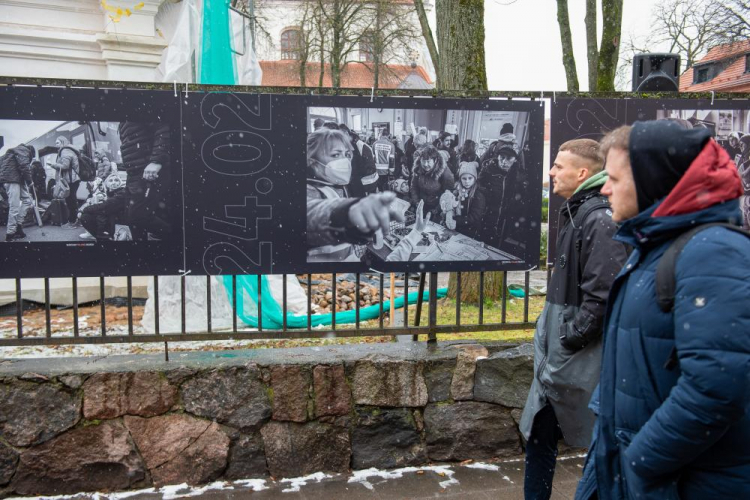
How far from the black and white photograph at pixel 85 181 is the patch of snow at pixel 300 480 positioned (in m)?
1.69

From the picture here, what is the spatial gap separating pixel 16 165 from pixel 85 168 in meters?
0.39

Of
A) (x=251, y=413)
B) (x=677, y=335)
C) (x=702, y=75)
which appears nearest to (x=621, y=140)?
(x=677, y=335)

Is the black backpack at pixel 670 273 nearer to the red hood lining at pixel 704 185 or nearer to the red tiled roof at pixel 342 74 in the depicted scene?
the red hood lining at pixel 704 185

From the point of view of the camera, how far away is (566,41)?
1252 cm

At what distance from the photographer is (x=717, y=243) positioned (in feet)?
5.57

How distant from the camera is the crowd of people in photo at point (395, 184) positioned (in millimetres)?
3998

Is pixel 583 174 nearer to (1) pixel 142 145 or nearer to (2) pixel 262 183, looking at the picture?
(2) pixel 262 183

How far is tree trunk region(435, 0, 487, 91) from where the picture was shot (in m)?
6.04

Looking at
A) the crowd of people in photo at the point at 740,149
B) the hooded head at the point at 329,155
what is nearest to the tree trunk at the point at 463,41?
the crowd of people in photo at the point at 740,149

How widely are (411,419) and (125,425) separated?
1.76 m

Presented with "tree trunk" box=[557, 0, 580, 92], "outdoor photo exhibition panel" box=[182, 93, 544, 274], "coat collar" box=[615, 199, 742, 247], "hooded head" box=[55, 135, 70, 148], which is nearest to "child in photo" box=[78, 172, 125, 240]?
"hooded head" box=[55, 135, 70, 148]

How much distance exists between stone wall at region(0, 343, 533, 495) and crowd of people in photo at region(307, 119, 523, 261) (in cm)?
76

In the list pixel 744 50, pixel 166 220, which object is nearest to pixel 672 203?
pixel 166 220

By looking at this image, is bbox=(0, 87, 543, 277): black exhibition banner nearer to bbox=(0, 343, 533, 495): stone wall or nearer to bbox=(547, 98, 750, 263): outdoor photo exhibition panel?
bbox=(547, 98, 750, 263): outdoor photo exhibition panel
